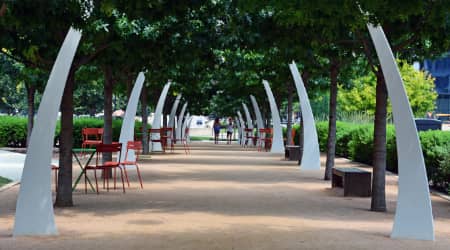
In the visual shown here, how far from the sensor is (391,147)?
21.3 meters

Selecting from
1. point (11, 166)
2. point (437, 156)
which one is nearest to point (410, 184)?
point (437, 156)

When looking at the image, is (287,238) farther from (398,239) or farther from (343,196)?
(343,196)

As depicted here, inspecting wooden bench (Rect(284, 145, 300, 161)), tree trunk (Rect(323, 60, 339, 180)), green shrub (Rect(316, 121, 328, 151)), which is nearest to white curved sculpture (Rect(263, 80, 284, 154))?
green shrub (Rect(316, 121, 328, 151))

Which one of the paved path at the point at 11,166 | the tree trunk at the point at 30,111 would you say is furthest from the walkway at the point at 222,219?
the tree trunk at the point at 30,111

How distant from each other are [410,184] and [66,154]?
5507 millimetres

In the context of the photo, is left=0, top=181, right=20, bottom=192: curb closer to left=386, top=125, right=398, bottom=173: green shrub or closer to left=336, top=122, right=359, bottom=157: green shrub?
left=386, top=125, right=398, bottom=173: green shrub

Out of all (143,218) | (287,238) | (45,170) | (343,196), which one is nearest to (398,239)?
(287,238)

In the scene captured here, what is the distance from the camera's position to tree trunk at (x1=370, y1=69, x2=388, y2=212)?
1246 cm

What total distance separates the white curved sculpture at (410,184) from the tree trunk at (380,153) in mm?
2685

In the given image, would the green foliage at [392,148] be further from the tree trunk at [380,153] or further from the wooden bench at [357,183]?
the tree trunk at [380,153]

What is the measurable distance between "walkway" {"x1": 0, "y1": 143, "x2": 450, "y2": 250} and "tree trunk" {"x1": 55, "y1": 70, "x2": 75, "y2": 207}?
41 centimetres

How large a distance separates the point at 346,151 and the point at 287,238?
857 inches

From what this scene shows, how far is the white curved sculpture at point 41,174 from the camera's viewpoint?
955 centimetres

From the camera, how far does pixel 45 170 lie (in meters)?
9.93
